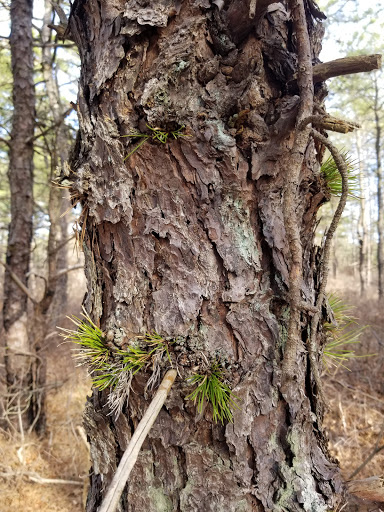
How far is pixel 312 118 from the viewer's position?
906 mm

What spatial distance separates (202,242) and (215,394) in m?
0.45

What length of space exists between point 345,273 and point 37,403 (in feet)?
74.4

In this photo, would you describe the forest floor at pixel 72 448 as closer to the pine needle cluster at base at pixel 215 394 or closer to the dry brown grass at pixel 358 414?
the dry brown grass at pixel 358 414

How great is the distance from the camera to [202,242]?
1016 mm

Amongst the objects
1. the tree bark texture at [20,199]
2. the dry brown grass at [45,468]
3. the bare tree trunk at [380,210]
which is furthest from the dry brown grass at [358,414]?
the bare tree trunk at [380,210]

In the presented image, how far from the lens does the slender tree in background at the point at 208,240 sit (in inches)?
38.1

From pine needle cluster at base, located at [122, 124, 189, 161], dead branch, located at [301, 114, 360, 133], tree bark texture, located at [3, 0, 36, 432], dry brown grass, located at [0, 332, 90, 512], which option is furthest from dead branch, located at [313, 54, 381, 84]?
tree bark texture, located at [3, 0, 36, 432]

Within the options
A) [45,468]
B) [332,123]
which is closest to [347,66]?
[332,123]

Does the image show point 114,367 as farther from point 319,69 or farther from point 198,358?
point 319,69

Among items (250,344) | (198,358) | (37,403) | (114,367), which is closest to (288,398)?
(250,344)

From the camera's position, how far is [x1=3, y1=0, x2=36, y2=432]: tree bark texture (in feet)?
11.3

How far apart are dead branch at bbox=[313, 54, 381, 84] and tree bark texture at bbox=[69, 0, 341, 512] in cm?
10

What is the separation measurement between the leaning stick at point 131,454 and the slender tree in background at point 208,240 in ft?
0.37

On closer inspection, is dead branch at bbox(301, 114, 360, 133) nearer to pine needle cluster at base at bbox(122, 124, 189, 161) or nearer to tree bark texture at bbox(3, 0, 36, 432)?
pine needle cluster at base at bbox(122, 124, 189, 161)
